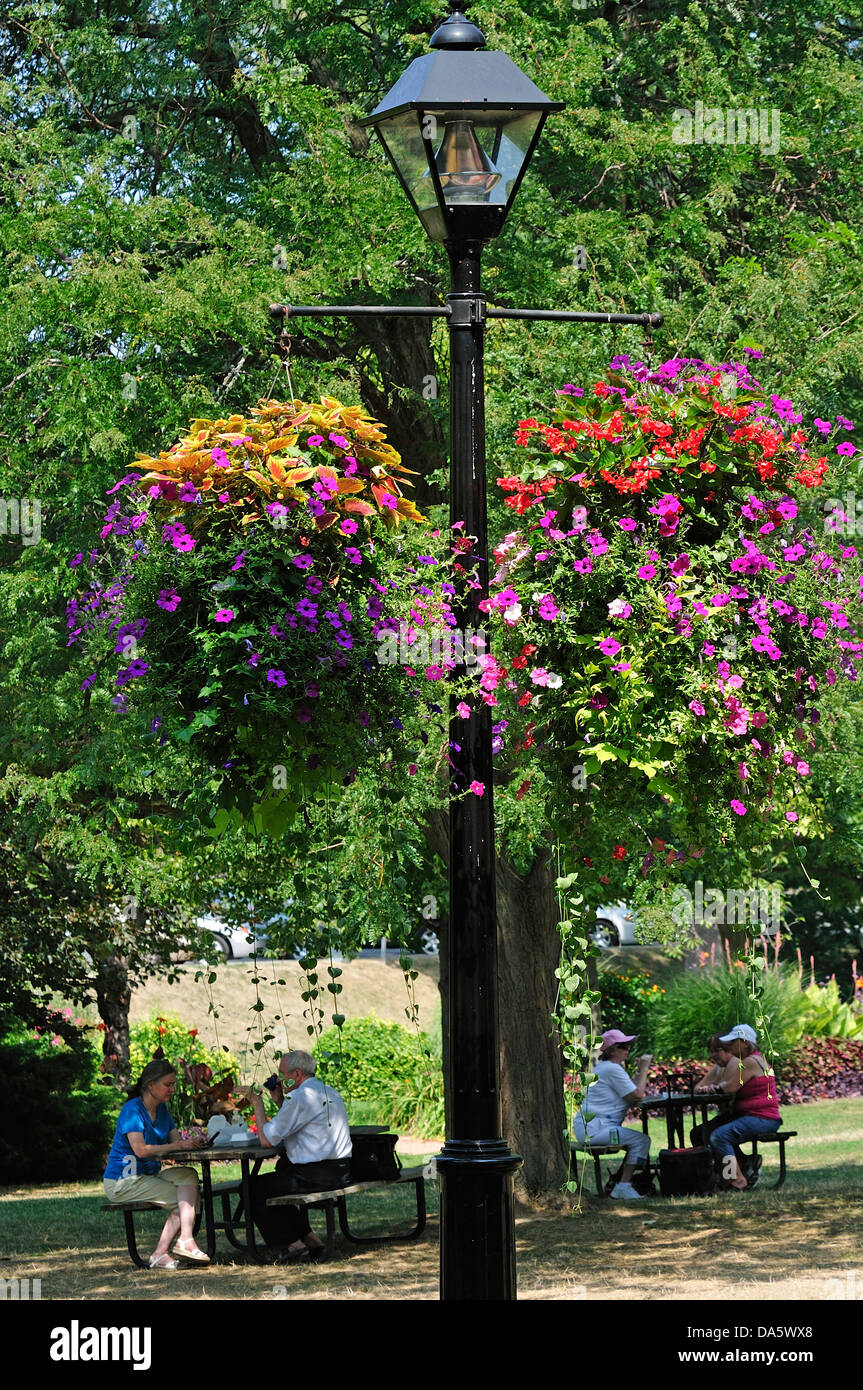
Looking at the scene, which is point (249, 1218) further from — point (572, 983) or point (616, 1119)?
point (572, 983)

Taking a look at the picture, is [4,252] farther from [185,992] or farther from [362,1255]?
[185,992]

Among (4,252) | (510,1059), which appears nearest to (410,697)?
(4,252)

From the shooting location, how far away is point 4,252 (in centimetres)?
933

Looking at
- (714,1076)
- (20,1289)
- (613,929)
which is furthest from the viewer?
(613,929)

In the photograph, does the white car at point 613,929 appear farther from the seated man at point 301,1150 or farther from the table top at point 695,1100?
the seated man at point 301,1150

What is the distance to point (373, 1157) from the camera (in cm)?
1080

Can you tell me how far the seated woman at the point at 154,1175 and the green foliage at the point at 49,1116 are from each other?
604cm

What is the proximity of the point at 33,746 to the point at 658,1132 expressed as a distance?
425 inches

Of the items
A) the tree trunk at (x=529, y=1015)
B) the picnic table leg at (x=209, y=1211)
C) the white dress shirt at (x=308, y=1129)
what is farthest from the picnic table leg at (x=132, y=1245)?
the tree trunk at (x=529, y=1015)

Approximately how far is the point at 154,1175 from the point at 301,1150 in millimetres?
994

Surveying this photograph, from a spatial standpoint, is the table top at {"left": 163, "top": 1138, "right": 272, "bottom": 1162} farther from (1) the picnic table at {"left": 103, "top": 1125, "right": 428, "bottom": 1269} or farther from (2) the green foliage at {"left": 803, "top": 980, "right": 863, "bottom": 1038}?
(2) the green foliage at {"left": 803, "top": 980, "right": 863, "bottom": 1038}

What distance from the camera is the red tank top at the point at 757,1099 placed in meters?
12.8

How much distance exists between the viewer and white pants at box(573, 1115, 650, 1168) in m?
12.8

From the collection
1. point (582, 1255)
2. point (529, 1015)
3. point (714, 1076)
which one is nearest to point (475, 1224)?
point (582, 1255)
